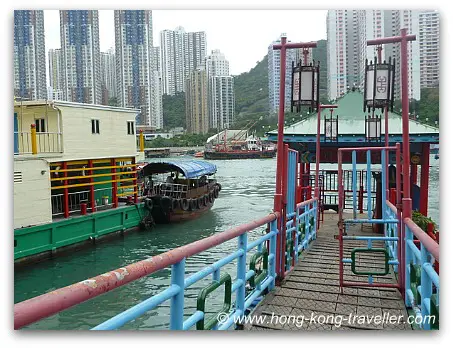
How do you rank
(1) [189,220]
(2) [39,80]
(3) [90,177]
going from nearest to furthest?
1. (2) [39,80]
2. (3) [90,177]
3. (1) [189,220]

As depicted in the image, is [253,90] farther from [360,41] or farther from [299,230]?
[299,230]

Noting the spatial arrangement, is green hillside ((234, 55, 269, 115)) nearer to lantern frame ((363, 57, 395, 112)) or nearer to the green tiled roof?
lantern frame ((363, 57, 395, 112))

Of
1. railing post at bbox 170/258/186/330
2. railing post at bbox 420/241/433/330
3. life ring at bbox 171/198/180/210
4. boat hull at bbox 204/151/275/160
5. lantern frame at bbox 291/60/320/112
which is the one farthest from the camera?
boat hull at bbox 204/151/275/160

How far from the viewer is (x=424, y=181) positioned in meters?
9.16

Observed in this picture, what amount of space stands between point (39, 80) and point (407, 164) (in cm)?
382

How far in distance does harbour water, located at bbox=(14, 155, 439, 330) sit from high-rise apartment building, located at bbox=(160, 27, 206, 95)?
262 centimetres

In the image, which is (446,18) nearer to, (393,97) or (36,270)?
(393,97)

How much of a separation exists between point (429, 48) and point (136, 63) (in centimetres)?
325

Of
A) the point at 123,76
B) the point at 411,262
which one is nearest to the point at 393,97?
the point at 411,262

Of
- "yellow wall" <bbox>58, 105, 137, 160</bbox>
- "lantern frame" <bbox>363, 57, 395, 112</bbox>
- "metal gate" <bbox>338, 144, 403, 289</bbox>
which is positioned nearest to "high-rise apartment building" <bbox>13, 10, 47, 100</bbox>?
"metal gate" <bbox>338, 144, 403, 289</bbox>

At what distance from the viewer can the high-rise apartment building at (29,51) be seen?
3.83 meters

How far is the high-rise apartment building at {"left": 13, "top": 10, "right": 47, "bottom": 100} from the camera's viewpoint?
3830 mm

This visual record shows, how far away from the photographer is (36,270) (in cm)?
1015

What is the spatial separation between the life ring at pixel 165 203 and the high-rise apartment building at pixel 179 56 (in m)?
9.28
